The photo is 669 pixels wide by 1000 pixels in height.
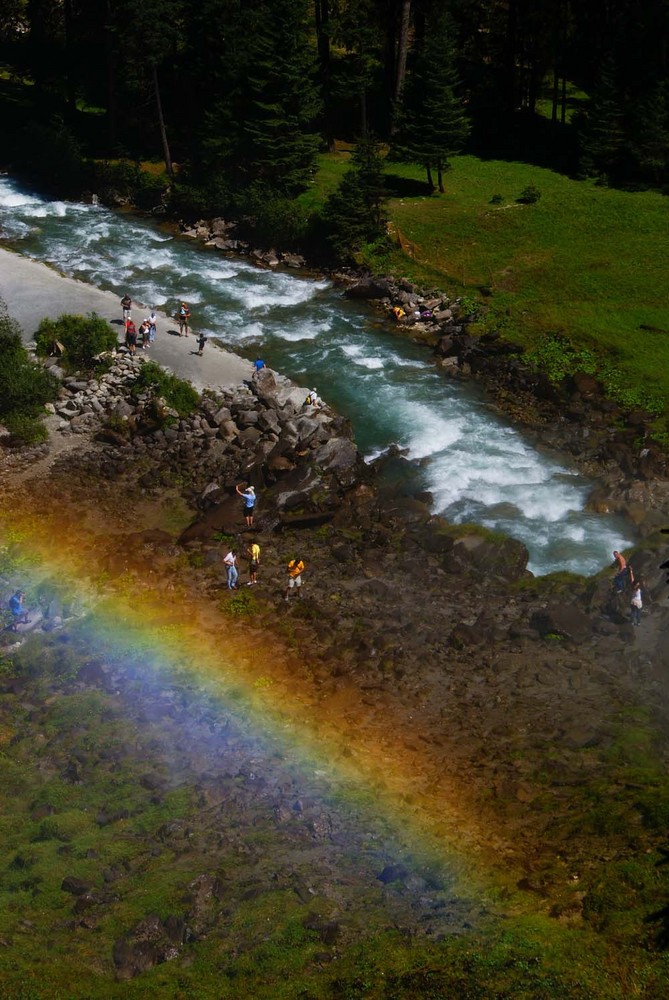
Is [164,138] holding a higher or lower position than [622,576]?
higher

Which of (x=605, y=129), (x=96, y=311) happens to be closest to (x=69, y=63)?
(x=96, y=311)

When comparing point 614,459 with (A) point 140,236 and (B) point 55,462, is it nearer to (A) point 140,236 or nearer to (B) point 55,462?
(B) point 55,462

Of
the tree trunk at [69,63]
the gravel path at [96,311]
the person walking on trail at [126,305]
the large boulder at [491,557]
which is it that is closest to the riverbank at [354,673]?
the large boulder at [491,557]

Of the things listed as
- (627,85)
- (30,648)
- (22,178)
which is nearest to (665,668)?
(30,648)

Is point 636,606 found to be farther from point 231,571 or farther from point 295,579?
point 231,571

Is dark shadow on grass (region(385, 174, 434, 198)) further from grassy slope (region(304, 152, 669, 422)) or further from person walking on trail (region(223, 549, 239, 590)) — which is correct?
person walking on trail (region(223, 549, 239, 590))
